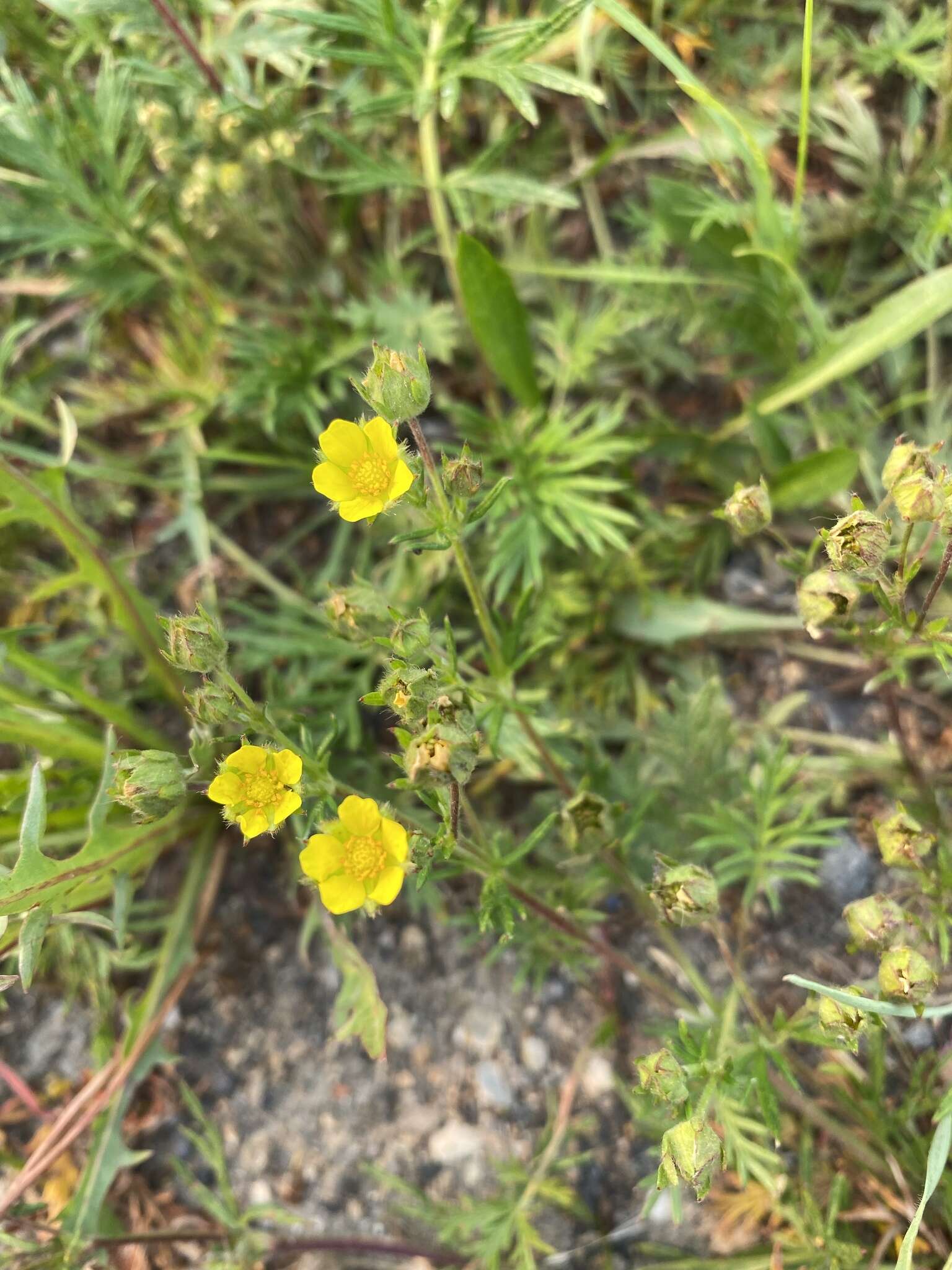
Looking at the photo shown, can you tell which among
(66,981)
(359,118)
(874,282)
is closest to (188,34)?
(359,118)

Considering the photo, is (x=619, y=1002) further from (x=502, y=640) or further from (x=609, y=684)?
(x=502, y=640)

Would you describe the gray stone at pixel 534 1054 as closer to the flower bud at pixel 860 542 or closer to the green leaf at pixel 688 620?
the green leaf at pixel 688 620

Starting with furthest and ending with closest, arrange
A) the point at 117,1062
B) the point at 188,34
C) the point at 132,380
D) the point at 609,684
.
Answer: the point at 132,380 < the point at 609,684 < the point at 117,1062 < the point at 188,34

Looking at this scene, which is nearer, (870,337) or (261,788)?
(261,788)

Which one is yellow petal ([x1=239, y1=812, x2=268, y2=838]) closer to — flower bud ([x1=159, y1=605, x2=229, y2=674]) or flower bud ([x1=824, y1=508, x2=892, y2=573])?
flower bud ([x1=159, y1=605, x2=229, y2=674])

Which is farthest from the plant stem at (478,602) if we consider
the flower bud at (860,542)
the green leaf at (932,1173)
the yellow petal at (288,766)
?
the green leaf at (932,1173)

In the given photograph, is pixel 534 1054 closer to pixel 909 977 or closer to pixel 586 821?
pixel 586 821

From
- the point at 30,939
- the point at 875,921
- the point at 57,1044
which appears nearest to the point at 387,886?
the point at 30,939
